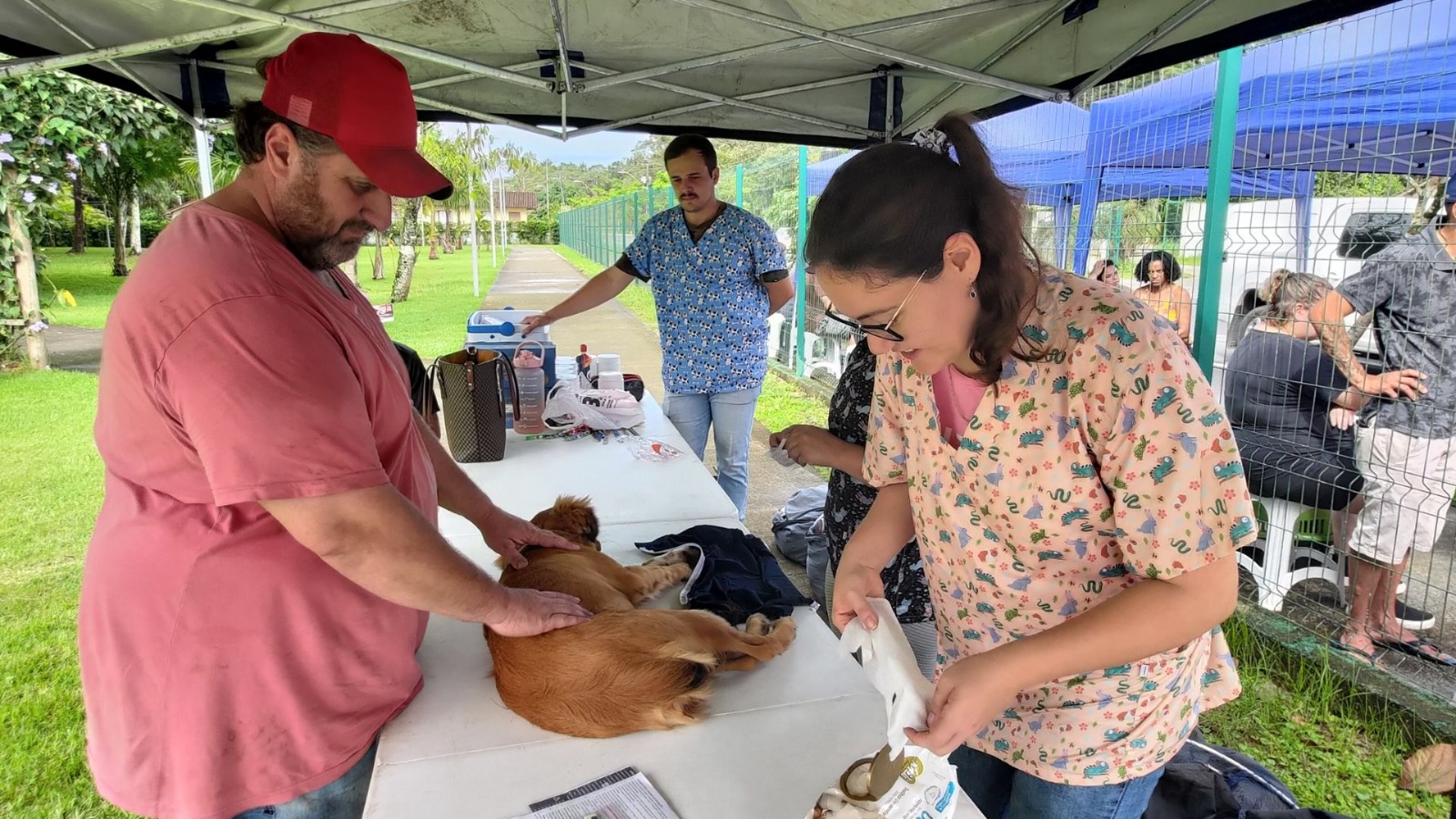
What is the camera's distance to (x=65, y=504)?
5.75m

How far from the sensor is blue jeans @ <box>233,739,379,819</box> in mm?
1437

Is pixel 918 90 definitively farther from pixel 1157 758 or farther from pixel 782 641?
pixel 1157 758

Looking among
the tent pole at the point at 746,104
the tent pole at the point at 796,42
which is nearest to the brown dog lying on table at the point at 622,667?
the tent pole at the point at 796,42

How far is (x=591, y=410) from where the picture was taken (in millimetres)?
3801

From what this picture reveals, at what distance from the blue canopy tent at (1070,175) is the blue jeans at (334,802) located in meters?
3.02

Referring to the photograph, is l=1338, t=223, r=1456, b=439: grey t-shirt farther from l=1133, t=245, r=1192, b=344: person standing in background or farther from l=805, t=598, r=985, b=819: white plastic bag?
l=805, t=598, r=985, b=819: white plastic bag

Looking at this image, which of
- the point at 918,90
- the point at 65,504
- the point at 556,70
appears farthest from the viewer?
the point at 65,504

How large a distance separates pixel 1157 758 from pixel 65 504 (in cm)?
715

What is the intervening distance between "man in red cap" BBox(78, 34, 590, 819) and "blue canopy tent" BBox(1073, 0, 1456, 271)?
3.62m

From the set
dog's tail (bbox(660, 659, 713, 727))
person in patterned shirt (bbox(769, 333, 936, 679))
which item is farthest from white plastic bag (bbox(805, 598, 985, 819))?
person in patterned shirt (bbox(769, 333, 936, 679))

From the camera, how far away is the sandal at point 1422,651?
11.2 ft

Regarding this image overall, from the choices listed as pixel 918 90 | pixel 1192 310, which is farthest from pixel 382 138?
pixel 1192 310

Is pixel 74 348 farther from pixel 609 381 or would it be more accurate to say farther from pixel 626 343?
pixel 609 381

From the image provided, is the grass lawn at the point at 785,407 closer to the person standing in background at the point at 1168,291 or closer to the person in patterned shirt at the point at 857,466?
the person standing in background at the point at 1168,291
